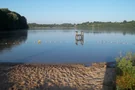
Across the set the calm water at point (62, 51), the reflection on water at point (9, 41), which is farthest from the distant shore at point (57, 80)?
the reflection on water at point (9, 41)

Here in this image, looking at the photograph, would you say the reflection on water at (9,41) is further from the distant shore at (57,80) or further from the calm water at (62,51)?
the distant shore at (57,80)

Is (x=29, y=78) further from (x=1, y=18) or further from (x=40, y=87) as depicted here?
(x=1, y=18)

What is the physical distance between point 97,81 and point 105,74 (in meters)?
1.73

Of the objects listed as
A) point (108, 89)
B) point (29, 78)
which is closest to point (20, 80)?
point (29, 78)

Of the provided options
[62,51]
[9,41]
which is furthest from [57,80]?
[9,41]

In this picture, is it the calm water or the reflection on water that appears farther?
the reflection on water

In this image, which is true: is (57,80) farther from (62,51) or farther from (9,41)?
(9,41)

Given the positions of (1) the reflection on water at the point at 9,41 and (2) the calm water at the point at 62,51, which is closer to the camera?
(2) the calm water at the point at 62,51

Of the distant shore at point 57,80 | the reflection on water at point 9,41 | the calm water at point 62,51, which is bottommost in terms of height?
the calm water at point 62,51

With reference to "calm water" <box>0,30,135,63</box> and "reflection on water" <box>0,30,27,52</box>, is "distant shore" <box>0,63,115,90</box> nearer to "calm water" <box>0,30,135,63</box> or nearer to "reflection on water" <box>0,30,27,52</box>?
"calm water" <box>0,30,135,63</box>

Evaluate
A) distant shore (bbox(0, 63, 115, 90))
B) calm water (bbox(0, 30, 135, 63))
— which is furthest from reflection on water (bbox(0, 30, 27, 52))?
distant shore (bbox(0, 63, 115, 90))

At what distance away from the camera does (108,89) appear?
31.1ft

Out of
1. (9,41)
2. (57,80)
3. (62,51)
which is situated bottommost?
(62,51)

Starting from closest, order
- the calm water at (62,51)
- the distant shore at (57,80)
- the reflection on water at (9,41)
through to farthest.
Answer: the distant shore at (57,80)
the calm water at (62,51)
the reflection on water at (9,41)
